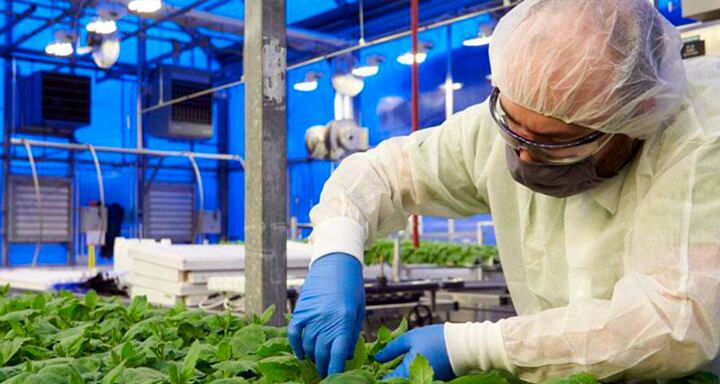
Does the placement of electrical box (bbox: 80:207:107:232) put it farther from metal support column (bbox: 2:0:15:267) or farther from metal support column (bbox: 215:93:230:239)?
metal support column (bbox: 215:93:230:239)

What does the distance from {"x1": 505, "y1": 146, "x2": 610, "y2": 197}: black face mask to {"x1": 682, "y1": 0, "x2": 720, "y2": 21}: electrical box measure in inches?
36.0

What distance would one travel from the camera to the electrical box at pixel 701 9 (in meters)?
1.83

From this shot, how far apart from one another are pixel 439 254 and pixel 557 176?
441 centimetres

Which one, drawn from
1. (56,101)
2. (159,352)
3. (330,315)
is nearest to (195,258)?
(159,352)

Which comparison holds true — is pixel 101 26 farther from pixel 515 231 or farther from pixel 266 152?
pixel 515 231

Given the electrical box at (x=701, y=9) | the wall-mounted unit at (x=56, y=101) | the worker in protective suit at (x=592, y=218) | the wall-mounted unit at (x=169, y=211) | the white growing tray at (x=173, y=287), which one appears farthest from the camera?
the wall-mounted unit at (x=169, y=211)

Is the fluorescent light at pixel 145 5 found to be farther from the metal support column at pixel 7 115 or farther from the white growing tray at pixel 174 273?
the metal support column at pixel 7 115

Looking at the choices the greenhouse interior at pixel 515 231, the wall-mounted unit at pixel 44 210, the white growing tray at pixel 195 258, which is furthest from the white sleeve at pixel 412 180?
the wall-mounted unit at pixel 44 210

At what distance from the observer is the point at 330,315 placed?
3.71 ft

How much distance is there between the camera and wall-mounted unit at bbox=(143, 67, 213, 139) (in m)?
7.95

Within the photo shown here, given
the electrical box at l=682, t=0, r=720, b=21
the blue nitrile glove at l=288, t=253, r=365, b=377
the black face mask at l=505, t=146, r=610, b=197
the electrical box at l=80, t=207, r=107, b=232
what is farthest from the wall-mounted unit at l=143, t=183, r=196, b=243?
the black face mask at l=505, t=146, r=610, b=197

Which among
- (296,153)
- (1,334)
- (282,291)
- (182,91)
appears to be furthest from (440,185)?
(296,153)

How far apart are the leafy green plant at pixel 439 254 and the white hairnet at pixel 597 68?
414 centimetres

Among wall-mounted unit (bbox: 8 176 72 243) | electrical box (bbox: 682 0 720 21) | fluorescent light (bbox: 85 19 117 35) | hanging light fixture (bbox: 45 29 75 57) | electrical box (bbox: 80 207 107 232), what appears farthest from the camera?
wall-mounted unit (bbox: 8 176 72 243)
